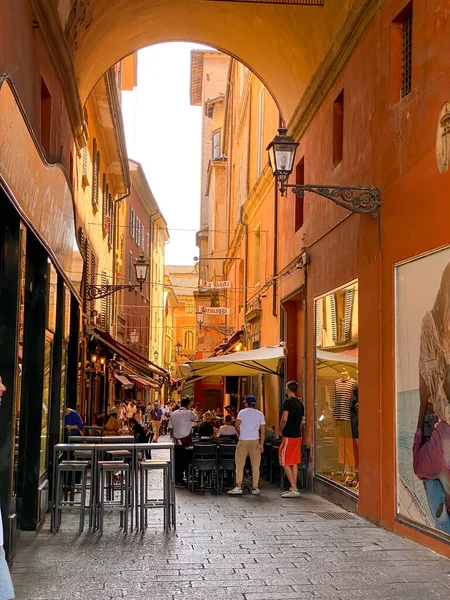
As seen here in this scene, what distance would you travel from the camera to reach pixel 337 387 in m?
13.8

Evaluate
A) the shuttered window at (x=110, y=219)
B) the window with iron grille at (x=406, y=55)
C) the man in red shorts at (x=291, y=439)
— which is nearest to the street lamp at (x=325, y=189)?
the window with iron grille at (x=406, y=55)

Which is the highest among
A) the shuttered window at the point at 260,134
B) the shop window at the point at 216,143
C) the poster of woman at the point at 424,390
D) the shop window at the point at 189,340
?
the shop window at the point at 216,143

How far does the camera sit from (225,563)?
8328 millimetres

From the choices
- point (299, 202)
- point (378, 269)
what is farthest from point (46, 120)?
point (299, 202)

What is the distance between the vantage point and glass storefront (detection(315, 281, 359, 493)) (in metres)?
12.6

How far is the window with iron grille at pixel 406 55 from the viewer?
10.6 meters

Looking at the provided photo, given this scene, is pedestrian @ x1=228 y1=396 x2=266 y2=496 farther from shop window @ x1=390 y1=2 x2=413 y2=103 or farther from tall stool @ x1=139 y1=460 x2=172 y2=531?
shop window @ x1=390 y1=2 x2=413 y2=103

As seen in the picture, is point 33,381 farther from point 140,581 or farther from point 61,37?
point 61,37

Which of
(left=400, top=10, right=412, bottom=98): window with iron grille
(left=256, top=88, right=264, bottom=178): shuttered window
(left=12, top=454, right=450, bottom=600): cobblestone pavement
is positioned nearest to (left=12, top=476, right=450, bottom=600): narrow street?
(left=12, top=454, right=450, bottom=600): cobblestone pavement

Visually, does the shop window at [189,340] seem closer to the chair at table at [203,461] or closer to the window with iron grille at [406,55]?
the chair at table at [203,461]

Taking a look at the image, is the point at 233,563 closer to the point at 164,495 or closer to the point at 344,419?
the point at 164,495

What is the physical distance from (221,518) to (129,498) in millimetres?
1494

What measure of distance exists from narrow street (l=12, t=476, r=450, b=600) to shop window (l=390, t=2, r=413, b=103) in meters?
5.54

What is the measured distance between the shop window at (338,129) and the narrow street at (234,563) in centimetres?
631
